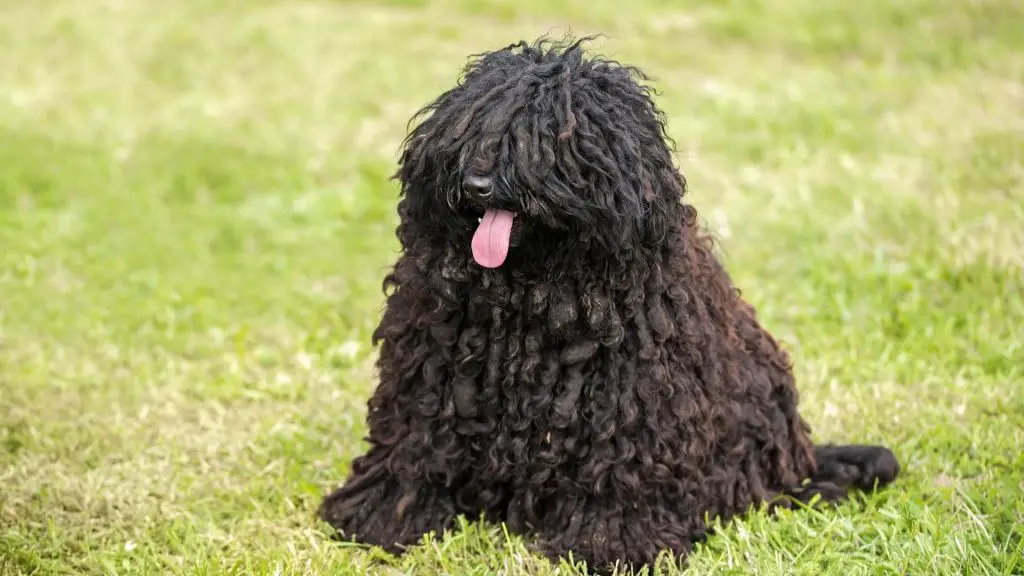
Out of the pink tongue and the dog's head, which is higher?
the dog's head

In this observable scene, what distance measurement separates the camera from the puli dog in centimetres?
382

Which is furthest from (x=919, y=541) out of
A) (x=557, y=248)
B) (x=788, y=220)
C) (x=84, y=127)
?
(x=84, y=127)

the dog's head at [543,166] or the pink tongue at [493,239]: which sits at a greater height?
the dog's head at [543,166]

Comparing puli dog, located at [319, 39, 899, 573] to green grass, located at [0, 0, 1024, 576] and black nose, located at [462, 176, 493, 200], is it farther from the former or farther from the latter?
green grass, located at [0, 0, 1024, 576]

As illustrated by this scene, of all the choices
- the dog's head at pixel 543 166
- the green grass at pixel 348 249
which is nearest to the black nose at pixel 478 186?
the dog's head at pixel 543 166

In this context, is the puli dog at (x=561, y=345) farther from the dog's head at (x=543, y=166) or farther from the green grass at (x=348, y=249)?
the green grass at (x=348, y=249)

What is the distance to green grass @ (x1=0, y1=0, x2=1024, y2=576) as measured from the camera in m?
4.73

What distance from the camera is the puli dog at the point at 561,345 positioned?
12.5 feet

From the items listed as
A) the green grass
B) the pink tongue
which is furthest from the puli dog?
the green grass

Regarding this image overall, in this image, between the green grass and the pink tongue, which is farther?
the green grass

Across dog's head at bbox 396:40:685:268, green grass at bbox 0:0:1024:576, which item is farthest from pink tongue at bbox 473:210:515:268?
green grass at bbox 0:0:1024:576

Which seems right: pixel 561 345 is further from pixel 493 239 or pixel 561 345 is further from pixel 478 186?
pixel 478 186

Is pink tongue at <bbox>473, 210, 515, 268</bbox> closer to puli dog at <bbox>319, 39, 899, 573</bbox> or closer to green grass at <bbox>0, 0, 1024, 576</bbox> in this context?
puli dog at <bbox>319, 39, 899, 573</bbox>

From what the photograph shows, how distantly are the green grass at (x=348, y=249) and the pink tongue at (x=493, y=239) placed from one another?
1.22 meters
